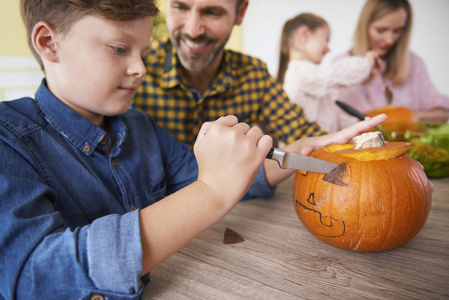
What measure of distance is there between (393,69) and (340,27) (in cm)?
43

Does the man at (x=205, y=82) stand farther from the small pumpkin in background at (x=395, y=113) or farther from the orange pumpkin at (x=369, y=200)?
the orange pumpkin at (x=369, y=200)

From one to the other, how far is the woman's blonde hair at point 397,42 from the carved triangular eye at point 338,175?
165 centimetres

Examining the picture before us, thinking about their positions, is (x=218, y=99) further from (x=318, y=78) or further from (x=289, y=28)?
(x=289, y=28)

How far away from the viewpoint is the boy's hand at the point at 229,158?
0.52 m

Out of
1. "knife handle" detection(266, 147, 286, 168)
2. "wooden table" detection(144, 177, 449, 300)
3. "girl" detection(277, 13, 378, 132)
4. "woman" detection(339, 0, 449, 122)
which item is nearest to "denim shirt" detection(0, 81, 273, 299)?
"wooden table" detection(144, 177, 449, 300)

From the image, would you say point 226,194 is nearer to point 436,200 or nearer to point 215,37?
point 436,200

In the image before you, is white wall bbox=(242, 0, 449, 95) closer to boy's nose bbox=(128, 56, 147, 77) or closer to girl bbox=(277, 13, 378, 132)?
girl bbox=(277, 13, 378, 132)

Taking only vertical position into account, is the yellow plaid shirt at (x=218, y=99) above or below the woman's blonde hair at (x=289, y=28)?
below

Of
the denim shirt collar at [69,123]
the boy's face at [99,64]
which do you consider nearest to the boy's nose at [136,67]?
the boy's face at [99,64]

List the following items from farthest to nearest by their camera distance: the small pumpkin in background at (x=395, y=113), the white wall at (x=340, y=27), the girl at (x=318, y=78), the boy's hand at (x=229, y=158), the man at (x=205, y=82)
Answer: the girl at (x=318, y=78) → the white wall at (x=340, y=27) → the small pumpkin in background at (x=395, y=113) → the man at (x=205, y=82) → the boy's hand at (x=229, y=158)

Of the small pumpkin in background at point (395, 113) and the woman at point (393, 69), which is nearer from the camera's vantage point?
the small pumpkin in background at point (395, 113)

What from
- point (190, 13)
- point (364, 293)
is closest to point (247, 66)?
point (190, 13)

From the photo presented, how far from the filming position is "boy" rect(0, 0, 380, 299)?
420 millimetres

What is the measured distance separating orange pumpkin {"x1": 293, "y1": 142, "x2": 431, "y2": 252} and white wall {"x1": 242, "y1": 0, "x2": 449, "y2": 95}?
1.59 meters
